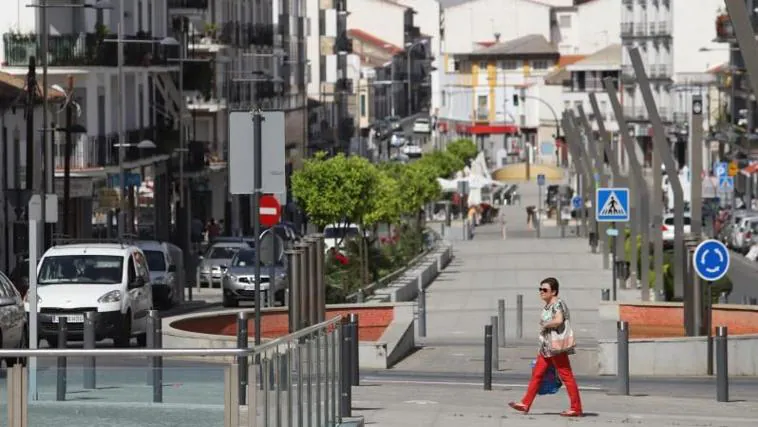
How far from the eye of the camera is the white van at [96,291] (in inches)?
1239

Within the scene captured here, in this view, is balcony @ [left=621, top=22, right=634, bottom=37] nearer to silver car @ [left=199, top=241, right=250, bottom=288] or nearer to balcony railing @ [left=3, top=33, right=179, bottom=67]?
balcony railing @ [left=3, top=33, right=179, bottom=67]

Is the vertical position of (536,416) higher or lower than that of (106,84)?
Answer: lower

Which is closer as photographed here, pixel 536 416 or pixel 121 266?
pixel 536 416

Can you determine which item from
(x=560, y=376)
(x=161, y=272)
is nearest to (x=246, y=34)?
(x=161, y=272)

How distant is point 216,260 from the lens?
5694 cm

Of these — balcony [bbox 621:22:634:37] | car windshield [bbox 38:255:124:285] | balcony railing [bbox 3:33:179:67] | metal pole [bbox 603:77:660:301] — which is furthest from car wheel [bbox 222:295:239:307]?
balcony [bbox 621:22:634:37]

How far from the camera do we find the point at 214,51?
86500 millimetres

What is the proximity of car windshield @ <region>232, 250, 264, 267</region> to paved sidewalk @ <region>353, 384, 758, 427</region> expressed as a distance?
2381 centimetres

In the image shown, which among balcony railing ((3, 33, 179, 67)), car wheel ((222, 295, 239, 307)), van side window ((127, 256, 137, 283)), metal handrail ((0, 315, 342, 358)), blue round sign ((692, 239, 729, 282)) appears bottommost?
car wheel ((222, 295, 239, 307))

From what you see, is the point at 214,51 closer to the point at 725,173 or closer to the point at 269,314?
the point at 725,173

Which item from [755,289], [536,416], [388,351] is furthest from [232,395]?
[755,289]

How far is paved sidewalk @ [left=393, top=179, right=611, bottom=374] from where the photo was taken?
30933 millimetres

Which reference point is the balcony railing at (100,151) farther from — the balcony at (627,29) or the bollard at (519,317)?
the balcony at (627,29)

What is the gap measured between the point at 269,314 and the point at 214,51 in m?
56.9
